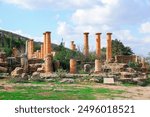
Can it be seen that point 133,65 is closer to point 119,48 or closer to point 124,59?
point 124,59

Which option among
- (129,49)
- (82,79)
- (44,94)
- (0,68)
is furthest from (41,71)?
(129,49)

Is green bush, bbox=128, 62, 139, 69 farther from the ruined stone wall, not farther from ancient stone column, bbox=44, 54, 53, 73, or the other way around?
ancient stone column, bbox=44, 54, 53, 73

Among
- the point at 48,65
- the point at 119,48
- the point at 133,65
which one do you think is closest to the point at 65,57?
the point at 48,65

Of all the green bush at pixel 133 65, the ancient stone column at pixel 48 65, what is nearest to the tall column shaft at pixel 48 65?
the ancient stone column at pixel 48 65

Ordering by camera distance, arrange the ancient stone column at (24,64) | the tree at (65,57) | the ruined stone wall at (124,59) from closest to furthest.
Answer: the ancient stone column at (24,64)
the tree at (65,57)
the ruined stone wall at (124,59)

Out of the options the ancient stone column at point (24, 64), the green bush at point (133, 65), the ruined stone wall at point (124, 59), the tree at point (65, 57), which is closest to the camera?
the ancient stone column at point (24, 64)

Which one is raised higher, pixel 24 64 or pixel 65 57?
pixel 65 57

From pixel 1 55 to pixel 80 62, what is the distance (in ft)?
27.8

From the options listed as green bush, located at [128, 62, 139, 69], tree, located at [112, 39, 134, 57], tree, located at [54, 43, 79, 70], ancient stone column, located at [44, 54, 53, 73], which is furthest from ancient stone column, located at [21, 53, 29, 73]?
tree, located at [112, 39, 134, 57]

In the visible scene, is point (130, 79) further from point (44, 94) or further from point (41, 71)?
point (44, 94)

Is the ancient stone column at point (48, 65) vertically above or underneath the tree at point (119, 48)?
underneath

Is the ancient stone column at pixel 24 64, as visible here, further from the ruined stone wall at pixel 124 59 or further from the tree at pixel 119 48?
the tree at pixel 119 48

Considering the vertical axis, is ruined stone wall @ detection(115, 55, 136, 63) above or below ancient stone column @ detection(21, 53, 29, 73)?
above

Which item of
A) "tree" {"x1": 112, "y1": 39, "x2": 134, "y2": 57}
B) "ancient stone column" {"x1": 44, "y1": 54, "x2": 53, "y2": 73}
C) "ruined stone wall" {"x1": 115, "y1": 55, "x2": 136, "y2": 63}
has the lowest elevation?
"ancient stone column" {"x1": 44, "y1": 54, "x2": 53, "y2": 73}
